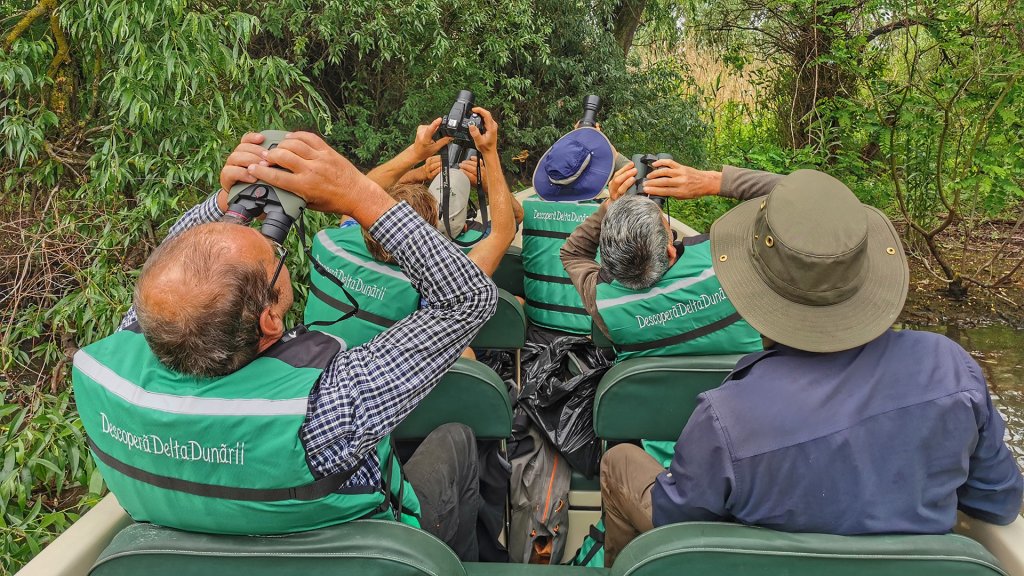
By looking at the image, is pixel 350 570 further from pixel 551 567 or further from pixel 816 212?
pixel 816 212

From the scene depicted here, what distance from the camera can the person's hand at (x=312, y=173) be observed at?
1145mm

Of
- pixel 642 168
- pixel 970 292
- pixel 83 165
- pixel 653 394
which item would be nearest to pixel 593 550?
pixel 653 394

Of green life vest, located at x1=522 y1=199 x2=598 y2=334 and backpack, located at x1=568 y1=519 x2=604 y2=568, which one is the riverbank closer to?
green life vest, located at x1=522 y1=199 x2=598 y2=334

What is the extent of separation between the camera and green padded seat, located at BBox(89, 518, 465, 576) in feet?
3.34

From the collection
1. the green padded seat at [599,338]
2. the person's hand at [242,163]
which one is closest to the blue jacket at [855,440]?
the person's hand at [242,163]

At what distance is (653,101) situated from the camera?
250 inches

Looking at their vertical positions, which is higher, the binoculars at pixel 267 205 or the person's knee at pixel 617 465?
the binoculars at pixel 267 205

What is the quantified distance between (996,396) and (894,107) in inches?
75.5

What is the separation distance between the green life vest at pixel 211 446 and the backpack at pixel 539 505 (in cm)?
93

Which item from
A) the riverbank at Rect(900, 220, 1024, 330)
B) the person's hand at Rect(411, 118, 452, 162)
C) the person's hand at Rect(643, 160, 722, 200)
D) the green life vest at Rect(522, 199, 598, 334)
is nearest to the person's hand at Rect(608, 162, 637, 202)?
the person's hand at Rect(643, 160, 722, 200)

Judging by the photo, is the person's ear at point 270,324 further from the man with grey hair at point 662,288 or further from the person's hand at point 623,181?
the person's hand at point 623,181

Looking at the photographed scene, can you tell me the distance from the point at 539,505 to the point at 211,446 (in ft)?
3.64

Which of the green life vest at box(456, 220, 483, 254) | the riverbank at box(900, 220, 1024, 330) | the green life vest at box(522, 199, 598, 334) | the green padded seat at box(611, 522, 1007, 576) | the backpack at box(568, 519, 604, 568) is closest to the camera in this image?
the green padded seat at box(611, 522, 1007, 576)

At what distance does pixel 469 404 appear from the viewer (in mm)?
1705
